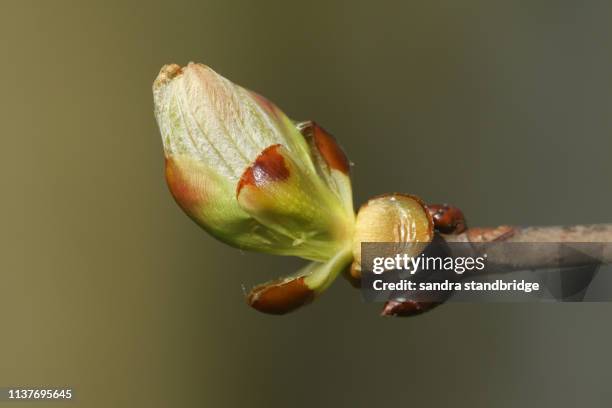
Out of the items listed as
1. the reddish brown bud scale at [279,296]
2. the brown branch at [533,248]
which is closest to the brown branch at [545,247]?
the brown branch at [533,248]

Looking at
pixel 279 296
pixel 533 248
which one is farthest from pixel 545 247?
pixel 279 296

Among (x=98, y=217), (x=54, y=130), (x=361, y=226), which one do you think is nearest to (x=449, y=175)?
(x=98, y=217)

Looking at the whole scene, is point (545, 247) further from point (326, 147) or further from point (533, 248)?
point (326, 147)

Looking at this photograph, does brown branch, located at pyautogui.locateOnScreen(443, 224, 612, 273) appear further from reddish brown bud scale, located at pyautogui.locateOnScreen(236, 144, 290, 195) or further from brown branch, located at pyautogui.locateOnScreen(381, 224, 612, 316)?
reddish brown bud scale, located at pyautogui.locateOnScreen(236, 144, 290, 195)

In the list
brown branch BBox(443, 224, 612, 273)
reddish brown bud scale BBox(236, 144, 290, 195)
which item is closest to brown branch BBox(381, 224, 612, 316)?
brown branch BBox(443, 224, 612, 273)

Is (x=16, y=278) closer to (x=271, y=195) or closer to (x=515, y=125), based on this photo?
(x=515, y=125)
